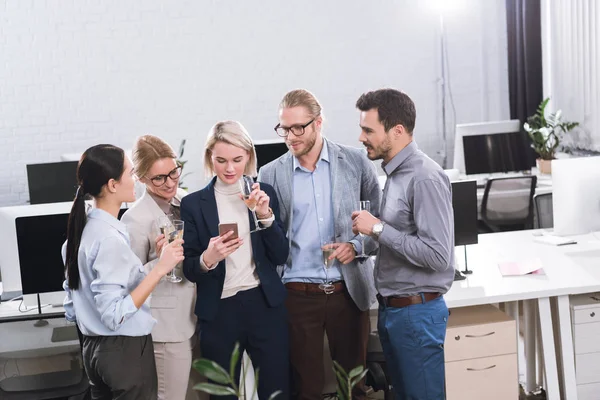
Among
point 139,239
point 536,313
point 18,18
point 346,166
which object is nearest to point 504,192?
point 536,313

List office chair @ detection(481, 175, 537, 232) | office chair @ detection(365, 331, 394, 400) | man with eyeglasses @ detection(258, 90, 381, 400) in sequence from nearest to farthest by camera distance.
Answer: man with eyeglasses @ detection(258, 90, 381, 400) → office chair @ detection(365, 331, 394, 400) → office chair @ detection(481, 175, 537, 232)

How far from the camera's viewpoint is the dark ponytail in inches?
92.3

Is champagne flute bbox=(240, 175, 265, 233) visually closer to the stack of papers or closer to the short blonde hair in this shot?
the short blonde hair

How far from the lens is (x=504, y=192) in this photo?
559cm

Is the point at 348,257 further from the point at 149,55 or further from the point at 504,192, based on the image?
the point at 149,55

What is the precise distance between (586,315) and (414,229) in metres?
1.25

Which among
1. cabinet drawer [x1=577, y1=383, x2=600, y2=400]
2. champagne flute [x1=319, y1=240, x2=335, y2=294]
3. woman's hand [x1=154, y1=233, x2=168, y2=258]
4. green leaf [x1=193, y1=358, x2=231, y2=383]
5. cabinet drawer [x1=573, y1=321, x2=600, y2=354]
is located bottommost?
cabinet drawer [x1=577, y1=383, x2=600, y2=400]

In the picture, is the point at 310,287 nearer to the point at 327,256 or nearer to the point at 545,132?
the point at 327,256

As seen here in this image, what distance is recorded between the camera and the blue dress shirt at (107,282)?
2.29 m

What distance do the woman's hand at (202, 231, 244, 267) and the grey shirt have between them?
1.53ft

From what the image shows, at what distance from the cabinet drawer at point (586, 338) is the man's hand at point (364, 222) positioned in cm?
135

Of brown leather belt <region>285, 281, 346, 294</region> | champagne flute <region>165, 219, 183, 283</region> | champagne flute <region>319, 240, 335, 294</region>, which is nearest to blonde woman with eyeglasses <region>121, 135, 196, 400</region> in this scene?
champagne flute <region>165, 219, 183, 283</region>

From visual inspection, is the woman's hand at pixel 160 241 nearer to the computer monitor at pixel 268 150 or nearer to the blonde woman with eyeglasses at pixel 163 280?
the blonde woman with eyeglasses at pixel 163 280

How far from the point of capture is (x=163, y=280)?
271cm
